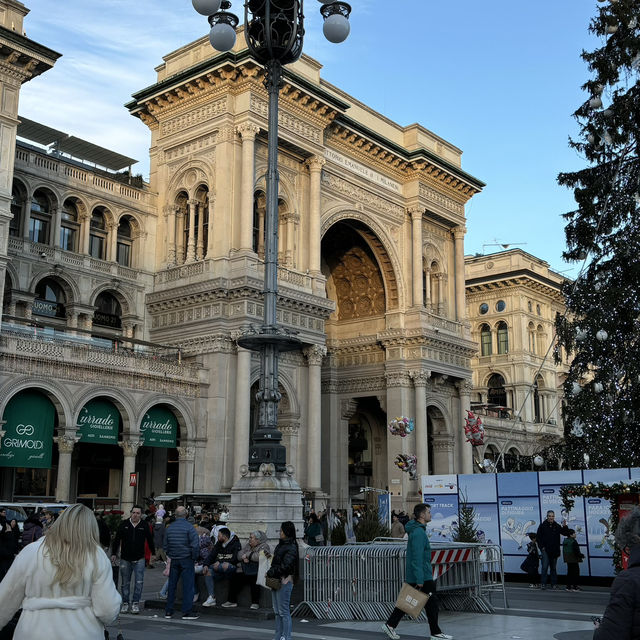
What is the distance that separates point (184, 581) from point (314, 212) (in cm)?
2724

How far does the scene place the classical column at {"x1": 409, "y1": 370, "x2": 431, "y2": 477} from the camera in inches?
1718

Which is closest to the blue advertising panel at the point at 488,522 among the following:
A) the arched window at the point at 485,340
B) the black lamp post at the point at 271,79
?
the black lamp post at the point at 271,79

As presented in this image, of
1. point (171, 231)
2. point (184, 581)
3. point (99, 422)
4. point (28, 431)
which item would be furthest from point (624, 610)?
point (171, 231)

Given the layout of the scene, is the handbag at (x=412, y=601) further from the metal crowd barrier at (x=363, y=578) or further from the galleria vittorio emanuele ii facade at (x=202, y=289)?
the galleria vittorio emanuele ii facade at (x=202, y=289)

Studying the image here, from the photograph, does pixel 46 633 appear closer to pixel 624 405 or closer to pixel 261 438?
pixel 261 438

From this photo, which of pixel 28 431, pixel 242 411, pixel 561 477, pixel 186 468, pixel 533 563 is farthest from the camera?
pixel 242 411

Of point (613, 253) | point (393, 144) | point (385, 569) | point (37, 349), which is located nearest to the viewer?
point (385, 569)

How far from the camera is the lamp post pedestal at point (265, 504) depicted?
14.8 metres

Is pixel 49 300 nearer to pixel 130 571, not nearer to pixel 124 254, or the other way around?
pixel 124 254

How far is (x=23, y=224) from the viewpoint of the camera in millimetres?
33906

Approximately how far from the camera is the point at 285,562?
10617 mm

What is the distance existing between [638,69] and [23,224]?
954 inches

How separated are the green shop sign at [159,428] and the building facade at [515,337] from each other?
36.4m

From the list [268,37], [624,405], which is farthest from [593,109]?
[268,37]
